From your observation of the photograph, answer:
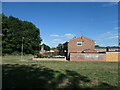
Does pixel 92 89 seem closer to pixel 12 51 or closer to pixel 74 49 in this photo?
pixel 74 49

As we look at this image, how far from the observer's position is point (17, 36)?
53.7 m

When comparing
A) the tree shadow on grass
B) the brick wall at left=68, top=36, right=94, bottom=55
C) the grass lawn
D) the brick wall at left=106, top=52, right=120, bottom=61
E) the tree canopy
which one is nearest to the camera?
the tree shadow on grass

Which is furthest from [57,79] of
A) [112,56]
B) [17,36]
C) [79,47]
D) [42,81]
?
[17,36]

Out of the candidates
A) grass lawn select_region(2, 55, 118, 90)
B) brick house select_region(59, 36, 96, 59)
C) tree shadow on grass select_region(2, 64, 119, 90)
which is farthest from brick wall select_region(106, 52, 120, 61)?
tree shadow on grass select_region(2, 64, 119, 90)

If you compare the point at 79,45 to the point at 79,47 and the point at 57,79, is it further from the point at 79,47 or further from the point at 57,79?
the point at 57,79

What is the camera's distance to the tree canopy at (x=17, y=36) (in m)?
50.4

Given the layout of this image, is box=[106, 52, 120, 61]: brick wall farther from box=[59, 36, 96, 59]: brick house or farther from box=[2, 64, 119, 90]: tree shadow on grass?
box=[2, 64, 119, 90]: tree shadow on grass

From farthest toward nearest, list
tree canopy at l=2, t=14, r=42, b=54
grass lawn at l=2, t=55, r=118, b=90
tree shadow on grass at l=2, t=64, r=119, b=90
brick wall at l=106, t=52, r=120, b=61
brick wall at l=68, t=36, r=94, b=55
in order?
tree canopy at l=2, t=14, r=42, b=54, brick wall at l=68, t=36, r=94, b=55, brick wall at l=106, t=52, r=120, b=61, grass lawn at l=2, t=55, r=118, b=90, tree shadow on grass at l=2, t=64, r=119, b=90

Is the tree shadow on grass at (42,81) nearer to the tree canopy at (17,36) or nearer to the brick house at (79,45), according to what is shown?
the brick house at (79,45)

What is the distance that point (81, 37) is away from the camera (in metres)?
43.7

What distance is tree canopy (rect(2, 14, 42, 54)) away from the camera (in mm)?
50375

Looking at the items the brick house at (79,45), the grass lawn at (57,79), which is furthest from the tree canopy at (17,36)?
the grass lawn at (57,79)

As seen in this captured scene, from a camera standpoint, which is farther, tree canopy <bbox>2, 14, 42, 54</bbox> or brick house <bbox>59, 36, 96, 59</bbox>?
tree canopy <bbox>2, 14, 42, 54</bbox>

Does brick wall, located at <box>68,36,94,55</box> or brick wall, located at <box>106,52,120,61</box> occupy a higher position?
brick wall, located at <box>68,36,94,55</box>
